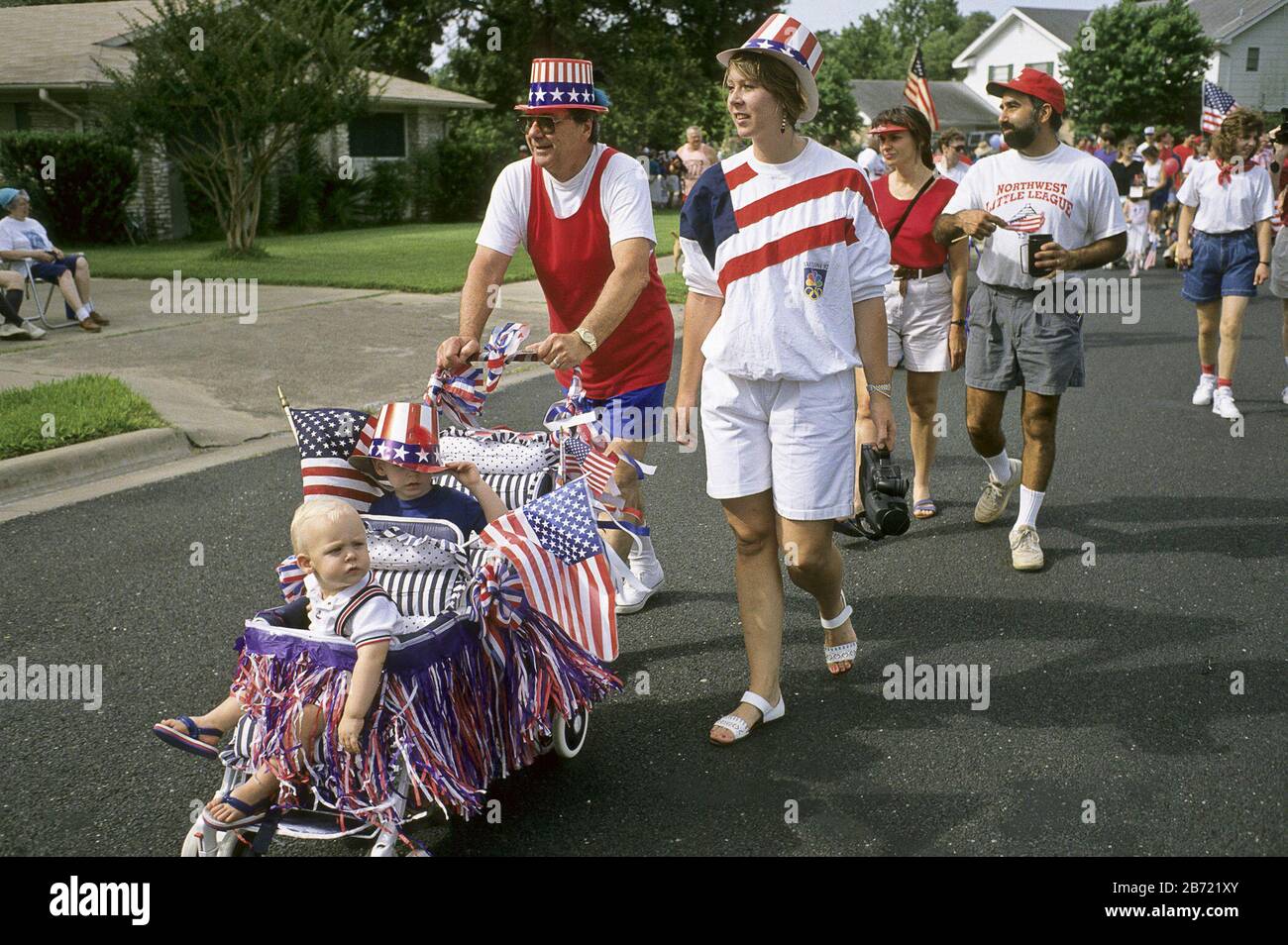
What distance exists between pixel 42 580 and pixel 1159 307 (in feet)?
46.8

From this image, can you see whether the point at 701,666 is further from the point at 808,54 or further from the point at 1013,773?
the point at 808,54

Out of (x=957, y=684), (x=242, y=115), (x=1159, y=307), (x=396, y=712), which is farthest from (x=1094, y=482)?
(x=242, y=115)

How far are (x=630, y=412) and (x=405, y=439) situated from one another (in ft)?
4.87

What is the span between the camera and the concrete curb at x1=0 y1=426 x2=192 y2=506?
714 centimetres

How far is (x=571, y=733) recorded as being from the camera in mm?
3936

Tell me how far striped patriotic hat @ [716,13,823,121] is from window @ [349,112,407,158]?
31165mm

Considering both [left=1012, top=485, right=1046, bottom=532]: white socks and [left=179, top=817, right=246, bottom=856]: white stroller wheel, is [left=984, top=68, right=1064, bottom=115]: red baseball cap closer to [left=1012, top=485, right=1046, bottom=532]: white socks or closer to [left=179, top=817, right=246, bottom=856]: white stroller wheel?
[left=1012, top=485, right=1046, bottom=532]: white socks

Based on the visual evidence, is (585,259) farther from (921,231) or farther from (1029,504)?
(1029,504)

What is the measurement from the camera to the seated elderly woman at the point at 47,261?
495 inches

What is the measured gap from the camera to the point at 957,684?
180 inches

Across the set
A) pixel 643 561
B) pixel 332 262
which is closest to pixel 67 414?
pixel 643 561

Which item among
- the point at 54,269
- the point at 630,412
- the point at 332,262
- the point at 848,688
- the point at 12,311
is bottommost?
the point at 848,688

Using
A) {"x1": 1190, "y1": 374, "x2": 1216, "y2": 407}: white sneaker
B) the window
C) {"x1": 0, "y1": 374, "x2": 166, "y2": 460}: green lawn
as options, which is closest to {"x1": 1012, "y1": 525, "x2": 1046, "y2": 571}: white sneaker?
{"x1": 1190, "y1": 374, "x2": 1216, "y2": 407}: white sneaker

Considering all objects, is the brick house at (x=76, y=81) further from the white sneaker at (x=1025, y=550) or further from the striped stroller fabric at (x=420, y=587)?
the striped stroller fabric at (x=420, y=587)
